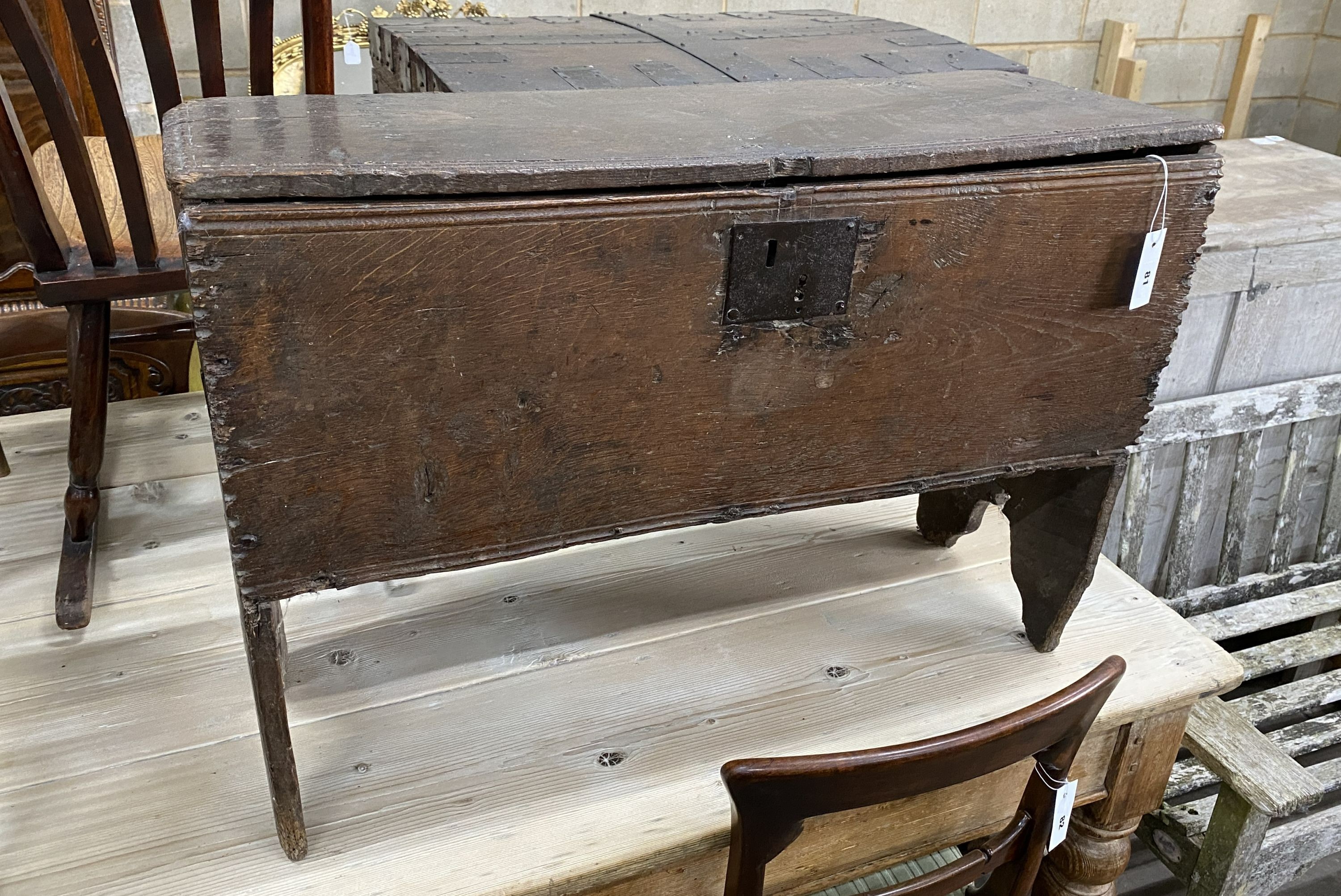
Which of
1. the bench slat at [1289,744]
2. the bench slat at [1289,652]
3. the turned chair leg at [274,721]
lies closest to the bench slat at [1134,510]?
the bench slat at [1289,652]

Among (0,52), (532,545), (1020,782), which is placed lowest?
(1020,782)

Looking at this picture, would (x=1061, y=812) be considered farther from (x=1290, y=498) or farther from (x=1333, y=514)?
(x=1333, y=514)

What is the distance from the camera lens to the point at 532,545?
962 mm

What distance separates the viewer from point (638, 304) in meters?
0.87

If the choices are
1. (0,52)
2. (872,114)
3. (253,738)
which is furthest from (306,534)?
(0,52)

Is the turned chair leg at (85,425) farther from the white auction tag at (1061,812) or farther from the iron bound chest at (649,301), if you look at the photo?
the white auction tag at (1061,812)

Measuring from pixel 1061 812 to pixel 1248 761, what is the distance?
617 mm

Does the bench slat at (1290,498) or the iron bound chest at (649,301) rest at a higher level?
the iron bound chest at (649,301)

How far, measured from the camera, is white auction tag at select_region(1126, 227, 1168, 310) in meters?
0.99

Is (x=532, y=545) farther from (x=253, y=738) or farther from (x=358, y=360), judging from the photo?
(x=253, y=738)

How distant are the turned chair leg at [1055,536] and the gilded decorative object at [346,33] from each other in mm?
1671

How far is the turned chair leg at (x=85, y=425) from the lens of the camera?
52.4 inches

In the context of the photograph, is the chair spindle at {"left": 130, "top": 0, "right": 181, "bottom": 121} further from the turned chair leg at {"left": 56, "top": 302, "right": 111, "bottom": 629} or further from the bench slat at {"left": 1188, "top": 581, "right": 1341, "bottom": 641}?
the bench slat at {"left": 1188, "top": 581, "right": 1341, "bottom": 641}

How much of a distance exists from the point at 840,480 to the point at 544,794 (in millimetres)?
426
